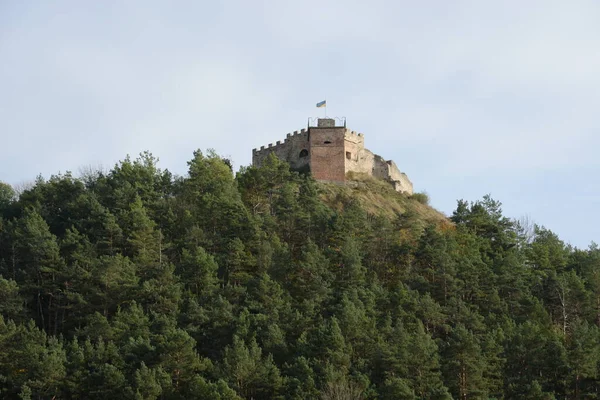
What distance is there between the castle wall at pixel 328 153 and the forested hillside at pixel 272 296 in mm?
2044

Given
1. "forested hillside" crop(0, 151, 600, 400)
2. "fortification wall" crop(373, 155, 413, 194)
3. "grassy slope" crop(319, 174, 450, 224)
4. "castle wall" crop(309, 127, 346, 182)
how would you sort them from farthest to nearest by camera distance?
"fortification wall" crop(373, 155, 413, 194), "castle wall" crop(309, 127, 346, 182), "grassy slope" crop(319, 174, 450, 224), "forested hillside" crop(0, 151, 600, 400)

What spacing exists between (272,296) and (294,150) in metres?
24.7

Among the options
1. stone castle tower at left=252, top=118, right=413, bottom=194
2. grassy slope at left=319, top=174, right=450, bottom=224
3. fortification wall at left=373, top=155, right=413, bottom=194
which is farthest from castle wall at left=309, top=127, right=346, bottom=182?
fortification wall at left=373, top=155, right=413, bottom=194

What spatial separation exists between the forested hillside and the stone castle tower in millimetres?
2574

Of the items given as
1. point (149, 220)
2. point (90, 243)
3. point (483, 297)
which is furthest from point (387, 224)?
point (90, 243)

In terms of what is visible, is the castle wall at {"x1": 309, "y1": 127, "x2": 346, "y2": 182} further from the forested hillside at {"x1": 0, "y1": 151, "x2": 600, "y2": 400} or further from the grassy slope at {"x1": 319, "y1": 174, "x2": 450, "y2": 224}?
the forested hillside at {"x1": 0, "y1": 151, "x2": 600, "y2": 400}

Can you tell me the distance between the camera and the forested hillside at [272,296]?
1340 inches

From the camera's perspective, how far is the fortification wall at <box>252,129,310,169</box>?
62.2 metres

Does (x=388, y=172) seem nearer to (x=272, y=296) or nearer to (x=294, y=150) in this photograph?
(x=294, y=150)

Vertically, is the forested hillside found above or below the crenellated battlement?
below

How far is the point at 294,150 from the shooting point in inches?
2477

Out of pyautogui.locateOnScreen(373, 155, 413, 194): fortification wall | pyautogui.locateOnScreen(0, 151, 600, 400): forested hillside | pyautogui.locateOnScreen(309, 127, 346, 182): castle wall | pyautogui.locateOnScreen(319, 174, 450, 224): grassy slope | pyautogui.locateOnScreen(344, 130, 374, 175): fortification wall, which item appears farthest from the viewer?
pyautogui.locateOnScreen(373, 155, 413, 194): fortification wall

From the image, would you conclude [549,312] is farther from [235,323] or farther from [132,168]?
[132,168]

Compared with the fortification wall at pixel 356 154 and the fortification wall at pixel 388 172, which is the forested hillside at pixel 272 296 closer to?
the fortification wall at pixel 356 154
